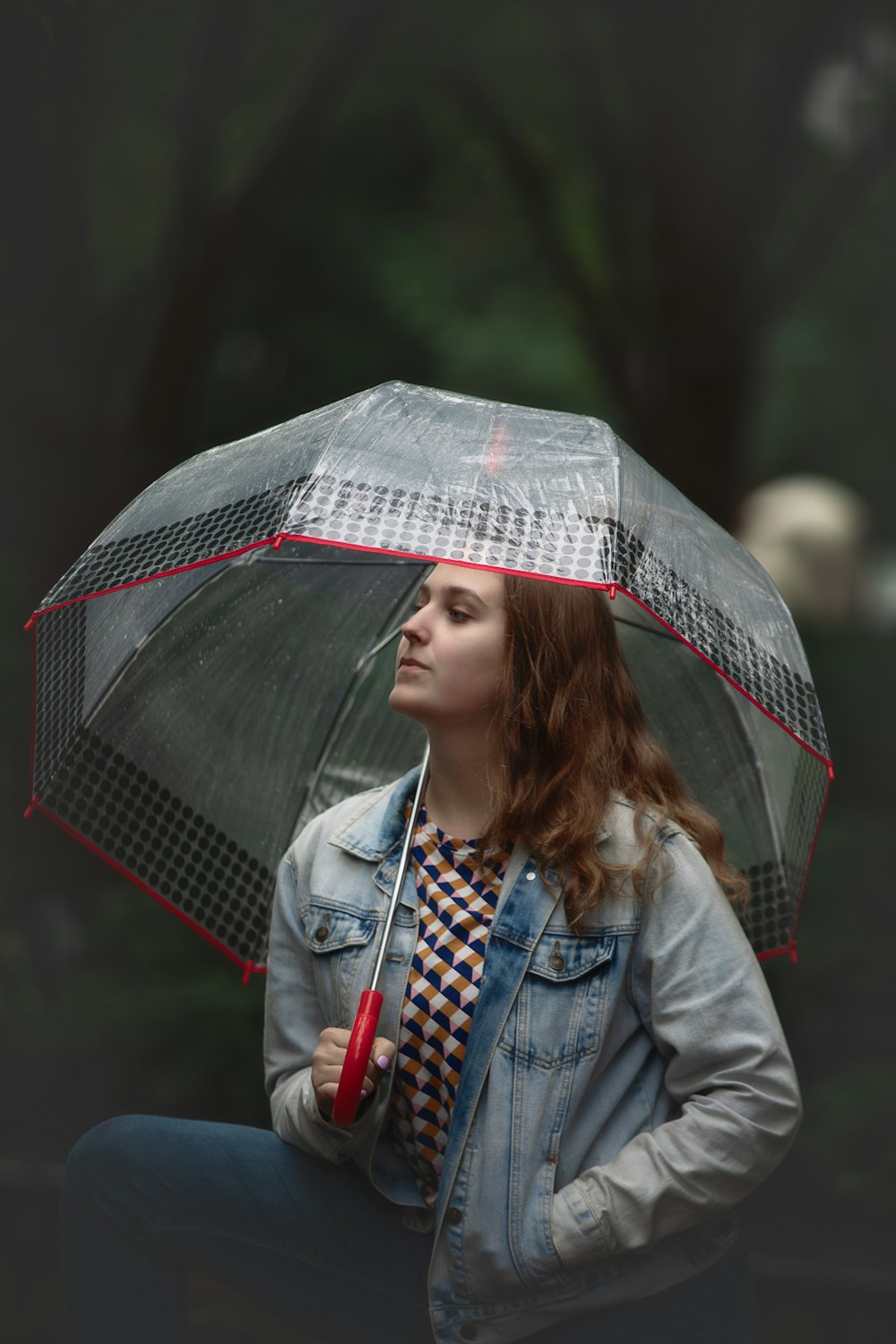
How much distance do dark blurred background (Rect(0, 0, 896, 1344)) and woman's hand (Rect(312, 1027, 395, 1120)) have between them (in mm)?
2650

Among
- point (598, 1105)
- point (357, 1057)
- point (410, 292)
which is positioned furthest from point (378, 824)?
point (410, 292)

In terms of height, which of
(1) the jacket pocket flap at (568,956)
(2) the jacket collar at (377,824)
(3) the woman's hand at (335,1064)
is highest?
(2) the jacket collar at (377,824)

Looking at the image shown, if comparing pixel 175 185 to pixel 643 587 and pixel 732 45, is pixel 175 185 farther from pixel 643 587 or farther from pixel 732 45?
pixel 643 587

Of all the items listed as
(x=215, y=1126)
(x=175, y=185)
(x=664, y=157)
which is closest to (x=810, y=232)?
→ (x=664, y=157)

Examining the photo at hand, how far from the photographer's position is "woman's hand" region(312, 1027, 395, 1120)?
1.84 metres

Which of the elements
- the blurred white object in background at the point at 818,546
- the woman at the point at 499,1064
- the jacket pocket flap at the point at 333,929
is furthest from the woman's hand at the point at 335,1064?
the blurred white object in background at the point at 818,546

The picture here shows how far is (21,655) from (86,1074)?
4.64 feet

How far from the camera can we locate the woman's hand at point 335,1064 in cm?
184

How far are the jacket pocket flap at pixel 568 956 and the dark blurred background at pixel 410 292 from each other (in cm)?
275

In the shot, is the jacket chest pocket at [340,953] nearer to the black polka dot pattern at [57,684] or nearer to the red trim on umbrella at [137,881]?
the red trim on umbrella at [137,881]

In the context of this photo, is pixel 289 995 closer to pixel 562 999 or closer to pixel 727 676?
pixel 562 999

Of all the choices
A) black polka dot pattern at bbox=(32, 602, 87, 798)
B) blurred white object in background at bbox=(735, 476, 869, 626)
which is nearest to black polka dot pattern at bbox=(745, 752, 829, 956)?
black polka dot pattern at bbox=(32, 602, 87, 798)

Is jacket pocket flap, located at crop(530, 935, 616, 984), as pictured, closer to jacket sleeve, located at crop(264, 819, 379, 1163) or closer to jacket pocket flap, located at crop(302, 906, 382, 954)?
jacket pocket flap, located at crop(302, 906, 382, 954)

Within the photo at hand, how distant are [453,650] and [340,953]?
0.47m
